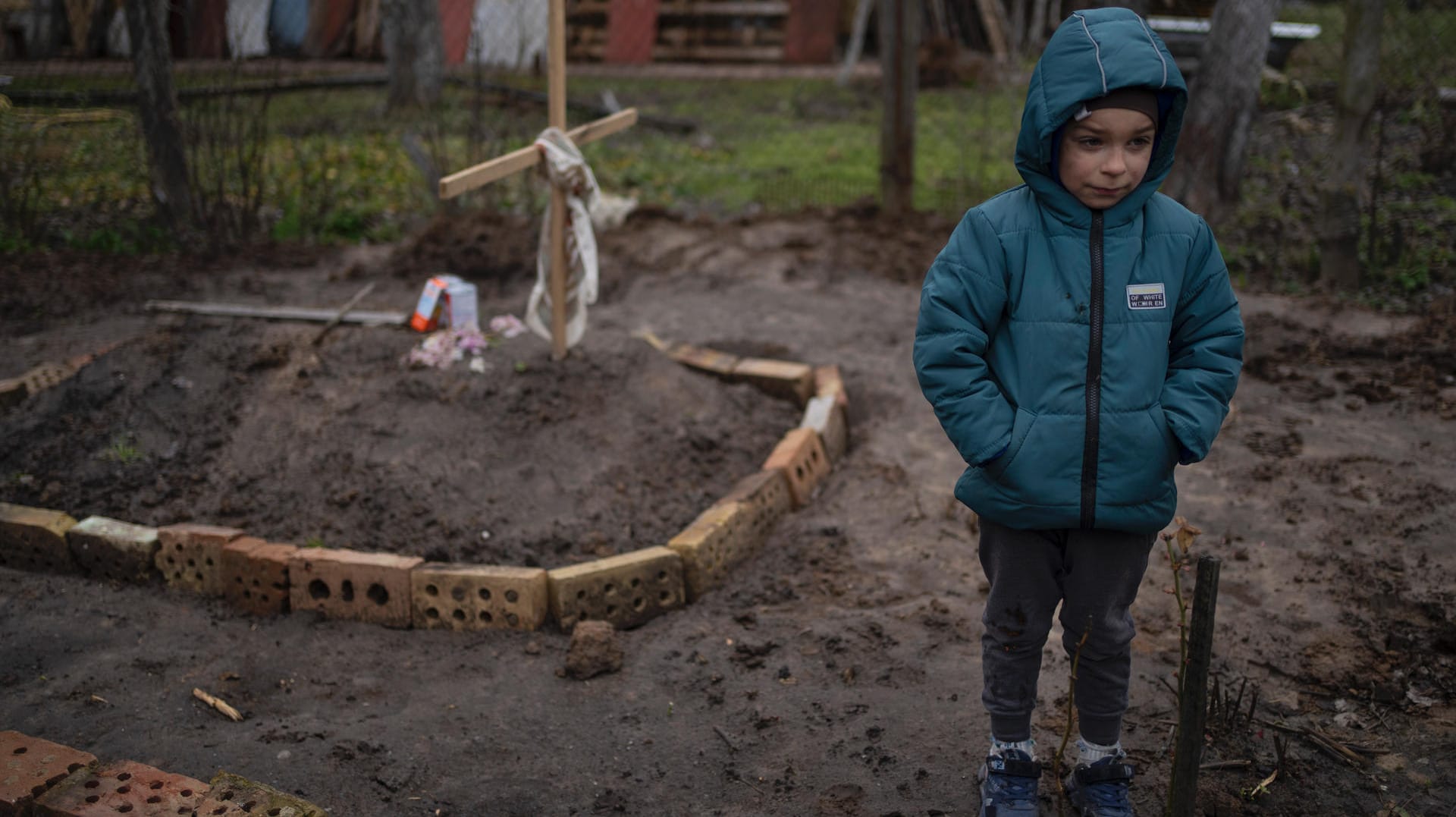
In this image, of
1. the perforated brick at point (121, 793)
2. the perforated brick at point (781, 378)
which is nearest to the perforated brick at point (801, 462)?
the perforated brick at point (781, 378)

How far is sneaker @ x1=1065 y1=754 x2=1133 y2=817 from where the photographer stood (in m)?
2.62

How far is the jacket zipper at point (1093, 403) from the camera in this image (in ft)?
7.80

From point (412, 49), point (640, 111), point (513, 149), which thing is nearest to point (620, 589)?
point (513, 149)

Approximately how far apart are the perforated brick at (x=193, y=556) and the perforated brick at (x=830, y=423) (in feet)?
7.54

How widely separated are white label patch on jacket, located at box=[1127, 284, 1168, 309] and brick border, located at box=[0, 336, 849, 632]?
1936mm

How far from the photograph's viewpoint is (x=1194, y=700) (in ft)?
7.13

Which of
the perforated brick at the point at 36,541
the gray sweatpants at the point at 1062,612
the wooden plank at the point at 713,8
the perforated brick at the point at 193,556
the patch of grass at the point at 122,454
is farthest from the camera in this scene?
the wooden plank at the point at 713,8

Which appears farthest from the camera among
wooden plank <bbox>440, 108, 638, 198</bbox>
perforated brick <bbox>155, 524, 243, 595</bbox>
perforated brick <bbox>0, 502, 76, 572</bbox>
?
wooden plank <bbox>440, 108, 638, 198</bbox>

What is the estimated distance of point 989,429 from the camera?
2.38 m

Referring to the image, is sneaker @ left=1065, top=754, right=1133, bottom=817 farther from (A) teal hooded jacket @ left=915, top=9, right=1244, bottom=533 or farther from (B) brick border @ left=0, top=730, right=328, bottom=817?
(B) brick border @ left=0, top=730, right=328, bottom=817

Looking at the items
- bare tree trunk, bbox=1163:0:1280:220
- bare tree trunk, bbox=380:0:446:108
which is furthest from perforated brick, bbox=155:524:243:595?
bare tree trunk, bbox=380:0:446:108

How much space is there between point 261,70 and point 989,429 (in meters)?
9.48

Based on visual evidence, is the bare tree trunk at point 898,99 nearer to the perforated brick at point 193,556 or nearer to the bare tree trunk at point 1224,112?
the bare tree trunk at point 1224,112

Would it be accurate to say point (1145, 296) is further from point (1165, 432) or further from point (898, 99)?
point (898, 99)
